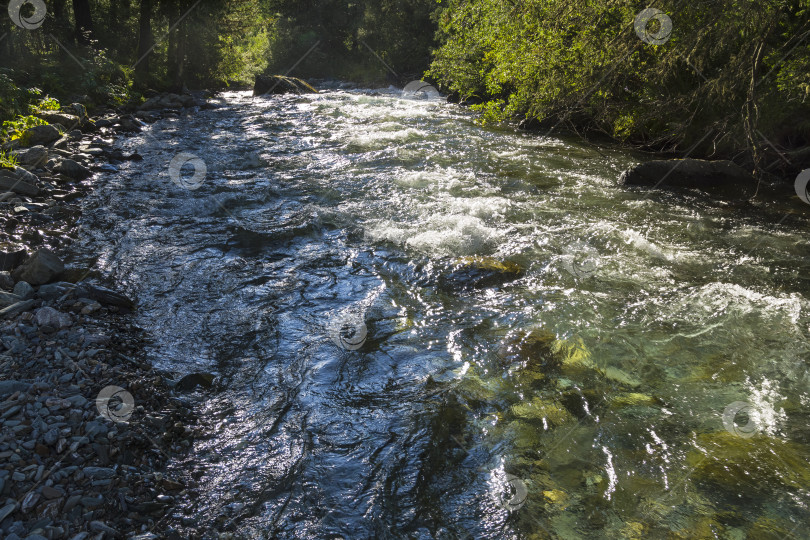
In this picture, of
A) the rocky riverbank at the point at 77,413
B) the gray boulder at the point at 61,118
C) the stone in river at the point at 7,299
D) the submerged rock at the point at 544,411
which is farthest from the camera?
the gray boulder at the point at 61,118

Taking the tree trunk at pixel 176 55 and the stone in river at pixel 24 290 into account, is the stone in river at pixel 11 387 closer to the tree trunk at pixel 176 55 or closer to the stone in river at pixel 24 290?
the stone in river at pixel 24 290

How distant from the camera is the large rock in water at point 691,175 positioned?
995cm

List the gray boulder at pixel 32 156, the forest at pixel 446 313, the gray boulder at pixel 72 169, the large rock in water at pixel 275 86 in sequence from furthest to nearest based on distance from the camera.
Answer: the large rock in water at pixel 275 86 < the gray boulder at pixel 72 169 < the gray boulder at pixel 32 156 < the forest at pixel 446 313

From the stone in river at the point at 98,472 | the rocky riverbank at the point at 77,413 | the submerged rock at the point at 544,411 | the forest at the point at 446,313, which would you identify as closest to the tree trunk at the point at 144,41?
the forest at the point at 446,313

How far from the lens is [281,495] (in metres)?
3.29

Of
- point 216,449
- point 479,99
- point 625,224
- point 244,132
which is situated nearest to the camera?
point 216,449

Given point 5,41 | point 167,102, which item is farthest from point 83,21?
point 167,102

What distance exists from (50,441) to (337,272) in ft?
12.3

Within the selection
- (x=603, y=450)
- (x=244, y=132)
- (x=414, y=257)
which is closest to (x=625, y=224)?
(x=414, y=257)

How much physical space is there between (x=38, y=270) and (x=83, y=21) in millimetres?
18571

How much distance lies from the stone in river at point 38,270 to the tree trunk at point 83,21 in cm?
1745

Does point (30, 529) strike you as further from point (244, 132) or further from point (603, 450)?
point (244, 132)

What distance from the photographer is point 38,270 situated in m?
5.29

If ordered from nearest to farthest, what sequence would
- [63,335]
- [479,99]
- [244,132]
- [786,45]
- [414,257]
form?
[63,335] → [414,257] → [786,45] → [244,132] → [479,99]
